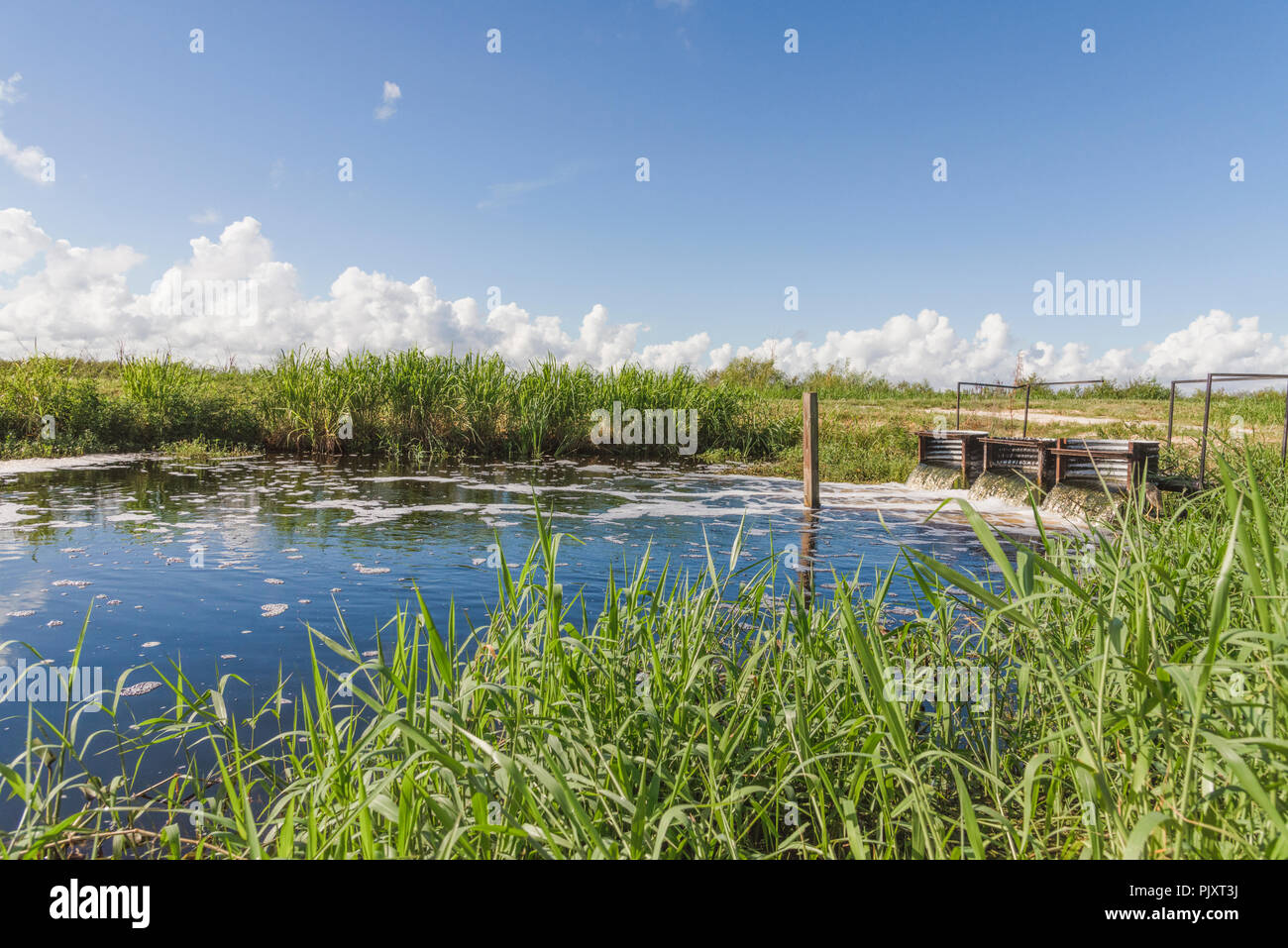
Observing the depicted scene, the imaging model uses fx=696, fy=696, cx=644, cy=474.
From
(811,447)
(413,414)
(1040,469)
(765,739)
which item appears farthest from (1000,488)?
(413,414)

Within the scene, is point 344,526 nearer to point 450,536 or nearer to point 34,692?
point 450,536

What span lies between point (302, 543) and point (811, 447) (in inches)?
274

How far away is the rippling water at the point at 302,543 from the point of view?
16.1 feet

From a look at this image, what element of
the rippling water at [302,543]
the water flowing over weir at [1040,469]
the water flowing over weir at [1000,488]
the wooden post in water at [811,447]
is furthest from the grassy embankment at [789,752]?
the water flowing over weir at [1000,488]

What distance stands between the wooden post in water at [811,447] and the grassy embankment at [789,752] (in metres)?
6.75

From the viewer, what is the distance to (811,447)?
34.1 feet

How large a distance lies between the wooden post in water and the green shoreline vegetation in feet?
18.6

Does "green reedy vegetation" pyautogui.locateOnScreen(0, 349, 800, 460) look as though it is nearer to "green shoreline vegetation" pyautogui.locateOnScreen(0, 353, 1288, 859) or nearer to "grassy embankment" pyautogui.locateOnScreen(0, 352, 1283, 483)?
"grassy embankment" pyautogui.locateOnScreen(0, 352, 1283, 483)

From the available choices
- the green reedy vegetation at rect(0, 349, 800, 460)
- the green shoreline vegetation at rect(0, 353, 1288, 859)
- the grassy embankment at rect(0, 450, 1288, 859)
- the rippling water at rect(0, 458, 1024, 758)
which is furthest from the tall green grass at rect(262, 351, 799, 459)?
the grassy embankment at rect(0, 450, 1288, 859)

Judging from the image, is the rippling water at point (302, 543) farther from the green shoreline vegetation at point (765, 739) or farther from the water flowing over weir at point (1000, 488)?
the water flowing over weir at point (1000, 488)

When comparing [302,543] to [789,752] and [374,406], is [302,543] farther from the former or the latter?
[374,406]

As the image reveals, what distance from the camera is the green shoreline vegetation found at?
5.37 feet

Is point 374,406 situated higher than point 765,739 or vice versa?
point 374,406
